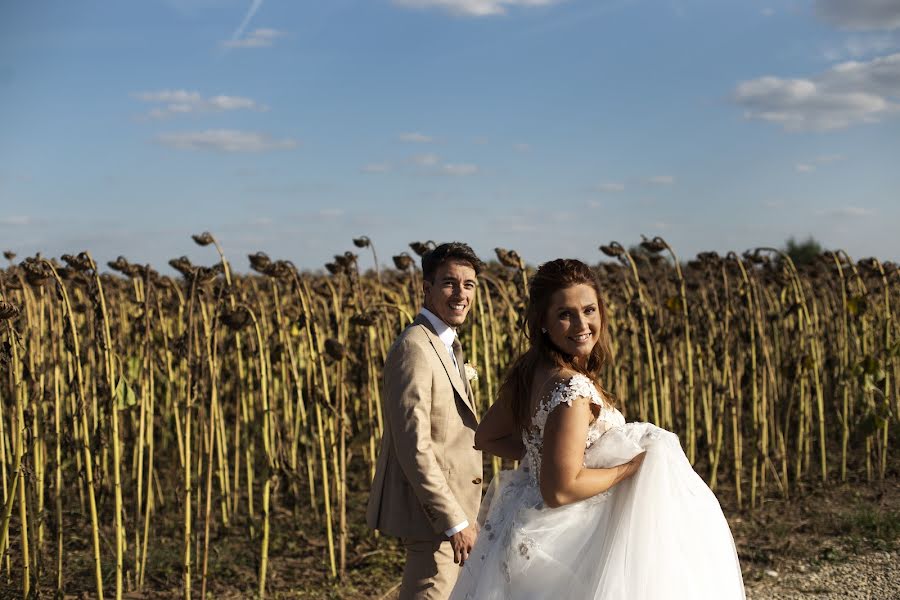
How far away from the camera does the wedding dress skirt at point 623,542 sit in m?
2.27

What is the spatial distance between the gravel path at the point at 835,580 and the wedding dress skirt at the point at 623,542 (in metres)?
2.55

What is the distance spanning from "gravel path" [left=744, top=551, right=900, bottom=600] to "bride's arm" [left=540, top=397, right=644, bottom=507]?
2.81 metres

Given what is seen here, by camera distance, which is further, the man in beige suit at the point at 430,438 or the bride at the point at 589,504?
the man in beige suit at the point at 430,438

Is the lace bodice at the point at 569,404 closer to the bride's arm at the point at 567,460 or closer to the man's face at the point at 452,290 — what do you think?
the bride's arm at the point at 567,460

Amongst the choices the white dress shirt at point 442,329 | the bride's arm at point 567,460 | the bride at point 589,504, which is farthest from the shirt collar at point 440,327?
the bride's arm at point 567,460

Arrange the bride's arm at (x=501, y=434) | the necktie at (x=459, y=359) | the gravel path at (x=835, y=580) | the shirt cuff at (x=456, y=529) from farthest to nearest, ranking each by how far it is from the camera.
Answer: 1. the gravel path at (x=835, y=580)
2. the necktie at (x=459, y=359)
3. the shirt cuff at (x=456, y=529)
4. the bride's arm at (x=501, y=434)


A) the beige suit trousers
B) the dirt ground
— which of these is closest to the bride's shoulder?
the beige suit trousers

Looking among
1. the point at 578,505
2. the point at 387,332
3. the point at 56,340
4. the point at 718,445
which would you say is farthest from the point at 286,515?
the point at 578,505

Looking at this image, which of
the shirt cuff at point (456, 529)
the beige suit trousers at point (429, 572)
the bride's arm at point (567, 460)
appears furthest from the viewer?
the beige suit trousers at point (429, 572)

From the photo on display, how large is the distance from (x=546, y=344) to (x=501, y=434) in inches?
13.4

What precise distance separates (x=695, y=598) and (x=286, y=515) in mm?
4213

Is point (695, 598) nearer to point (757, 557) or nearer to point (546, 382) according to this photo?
point (546, 382)

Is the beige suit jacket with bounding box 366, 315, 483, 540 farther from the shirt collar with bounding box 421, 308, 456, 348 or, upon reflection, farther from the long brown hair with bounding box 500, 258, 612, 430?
the long brown hair with bounding box 500, 258, 612, 430

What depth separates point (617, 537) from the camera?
229 centimetres
